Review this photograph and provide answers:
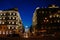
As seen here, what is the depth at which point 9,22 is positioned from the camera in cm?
13088

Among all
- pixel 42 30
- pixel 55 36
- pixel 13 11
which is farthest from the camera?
pixel 13 11

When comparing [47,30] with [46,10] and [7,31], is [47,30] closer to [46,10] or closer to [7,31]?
[46,10]

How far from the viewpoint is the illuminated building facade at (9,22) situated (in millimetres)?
128500

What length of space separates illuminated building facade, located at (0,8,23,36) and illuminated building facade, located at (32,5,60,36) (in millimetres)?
12329

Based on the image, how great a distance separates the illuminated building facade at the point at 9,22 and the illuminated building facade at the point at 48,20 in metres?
12.3

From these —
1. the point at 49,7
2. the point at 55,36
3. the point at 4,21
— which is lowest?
the point at 55,36

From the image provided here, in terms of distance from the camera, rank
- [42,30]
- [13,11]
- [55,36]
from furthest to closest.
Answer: [13,11], [42,30], [55,36]

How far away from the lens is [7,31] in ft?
422

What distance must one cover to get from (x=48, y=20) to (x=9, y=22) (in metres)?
24.8

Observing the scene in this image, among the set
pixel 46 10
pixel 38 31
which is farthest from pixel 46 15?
pixel 38 31

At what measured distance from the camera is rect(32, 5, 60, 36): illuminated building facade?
12500 centimetres

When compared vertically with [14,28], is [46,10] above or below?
above

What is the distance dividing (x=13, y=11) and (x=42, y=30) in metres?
23.6

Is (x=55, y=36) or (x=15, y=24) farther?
(x=15, y=24)
